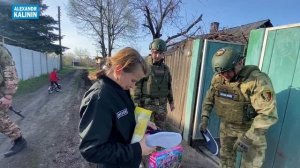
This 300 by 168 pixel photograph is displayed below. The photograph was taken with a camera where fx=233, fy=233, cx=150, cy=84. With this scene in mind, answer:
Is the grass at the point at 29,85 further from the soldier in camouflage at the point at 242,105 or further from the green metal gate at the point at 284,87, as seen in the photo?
the green metal gate at the point at 284,87

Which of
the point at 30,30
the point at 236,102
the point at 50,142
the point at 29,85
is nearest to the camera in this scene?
the point at 236,102

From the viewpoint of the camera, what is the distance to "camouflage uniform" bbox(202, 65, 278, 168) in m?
2.40

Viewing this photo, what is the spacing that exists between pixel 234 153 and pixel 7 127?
3.70 metres

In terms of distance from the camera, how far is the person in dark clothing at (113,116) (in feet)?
4.46

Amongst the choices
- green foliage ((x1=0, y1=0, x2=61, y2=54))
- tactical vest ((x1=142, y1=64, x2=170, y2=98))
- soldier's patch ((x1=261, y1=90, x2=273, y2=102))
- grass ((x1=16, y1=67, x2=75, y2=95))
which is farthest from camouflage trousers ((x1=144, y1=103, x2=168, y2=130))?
green foliage ((x1=0, y1=0, x2=61, y2=54))

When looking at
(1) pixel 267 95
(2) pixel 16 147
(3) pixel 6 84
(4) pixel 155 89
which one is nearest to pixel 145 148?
(1) pixel 267 95

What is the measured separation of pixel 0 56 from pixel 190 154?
376 centimetres

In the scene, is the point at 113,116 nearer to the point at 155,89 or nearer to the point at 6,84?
the point at 155,89

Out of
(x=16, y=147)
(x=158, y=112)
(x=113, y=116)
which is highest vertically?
(x=113, y=116)

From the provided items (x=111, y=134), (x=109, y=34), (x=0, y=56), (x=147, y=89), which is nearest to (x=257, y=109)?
(x=111, y=134)

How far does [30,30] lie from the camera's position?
25062 millimetres

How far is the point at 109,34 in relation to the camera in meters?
27.1

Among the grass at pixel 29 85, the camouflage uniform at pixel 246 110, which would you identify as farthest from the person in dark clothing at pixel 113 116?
the grass at pixel 29 85

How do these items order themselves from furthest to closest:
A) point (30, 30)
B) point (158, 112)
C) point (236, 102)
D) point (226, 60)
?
point (30, 30), point (158, 112), point (236, 102), point (226, 60)
